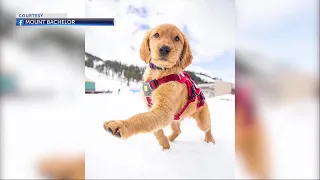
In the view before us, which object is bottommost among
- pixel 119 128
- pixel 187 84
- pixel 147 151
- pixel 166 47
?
pixel 147 151

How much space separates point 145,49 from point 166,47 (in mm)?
79

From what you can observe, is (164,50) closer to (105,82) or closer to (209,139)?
(105,82)

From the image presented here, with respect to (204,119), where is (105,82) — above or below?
above

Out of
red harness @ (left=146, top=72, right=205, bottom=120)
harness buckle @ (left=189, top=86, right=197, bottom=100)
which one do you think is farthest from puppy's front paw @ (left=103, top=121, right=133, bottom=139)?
harness buckle @ (left=189, top=86, right=197, bottom=100)

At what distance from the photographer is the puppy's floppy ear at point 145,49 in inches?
33.1

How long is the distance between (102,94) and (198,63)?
12.0 inches

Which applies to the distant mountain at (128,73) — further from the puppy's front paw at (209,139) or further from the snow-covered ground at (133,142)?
the puppy's front paw at (209,139)

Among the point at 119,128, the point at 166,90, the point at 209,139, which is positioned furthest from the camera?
the point at 209,139

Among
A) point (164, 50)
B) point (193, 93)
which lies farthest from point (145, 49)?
point (193, 93)

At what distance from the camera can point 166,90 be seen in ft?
2.65

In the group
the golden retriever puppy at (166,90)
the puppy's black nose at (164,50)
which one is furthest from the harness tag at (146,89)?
the puppy's black nose at (164,50)

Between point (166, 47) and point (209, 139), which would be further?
point (209, 139)

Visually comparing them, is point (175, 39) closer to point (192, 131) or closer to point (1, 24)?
point (192, 131)

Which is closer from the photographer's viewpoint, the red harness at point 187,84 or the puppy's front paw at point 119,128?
the puppy's front paw at point 119,128
